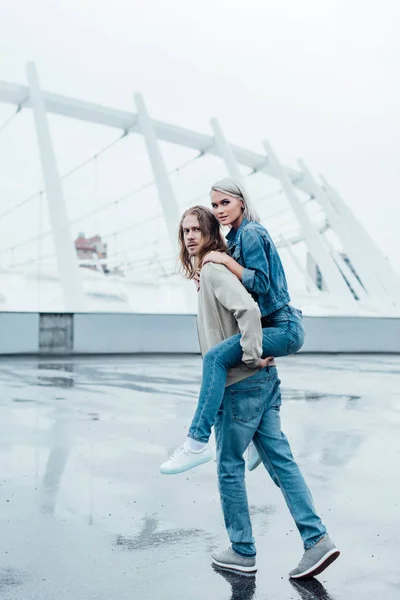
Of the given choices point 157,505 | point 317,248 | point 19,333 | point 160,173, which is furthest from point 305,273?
point 157,505

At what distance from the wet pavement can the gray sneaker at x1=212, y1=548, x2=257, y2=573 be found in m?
0.04

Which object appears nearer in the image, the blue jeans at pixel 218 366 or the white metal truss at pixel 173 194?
the blue jeans at pixel 218 366

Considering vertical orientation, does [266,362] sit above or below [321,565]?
above

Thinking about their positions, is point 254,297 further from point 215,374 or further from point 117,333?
point 117,333

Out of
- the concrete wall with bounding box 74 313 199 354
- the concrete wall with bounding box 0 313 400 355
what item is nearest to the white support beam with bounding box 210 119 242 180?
the concrete wall with bounding box 0 313 400 355

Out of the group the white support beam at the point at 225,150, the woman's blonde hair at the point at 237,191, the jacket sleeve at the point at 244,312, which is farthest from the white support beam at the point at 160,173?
the jacket sleeve at the point at 244,312

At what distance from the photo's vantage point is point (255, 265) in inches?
111

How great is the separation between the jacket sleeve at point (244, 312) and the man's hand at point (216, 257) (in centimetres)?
6

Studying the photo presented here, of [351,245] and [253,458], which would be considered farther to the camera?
[351,245]

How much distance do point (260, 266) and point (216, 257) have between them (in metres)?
0.19

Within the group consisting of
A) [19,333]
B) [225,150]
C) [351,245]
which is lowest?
[19,333]

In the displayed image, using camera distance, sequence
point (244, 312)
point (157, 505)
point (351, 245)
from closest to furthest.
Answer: point (244, 312) → point (157, 505) → point (351, 245)

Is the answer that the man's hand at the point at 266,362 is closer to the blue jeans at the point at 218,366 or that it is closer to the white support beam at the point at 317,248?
the blue jeans at the point at 218,366

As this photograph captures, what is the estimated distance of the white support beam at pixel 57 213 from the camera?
52.1 ft
